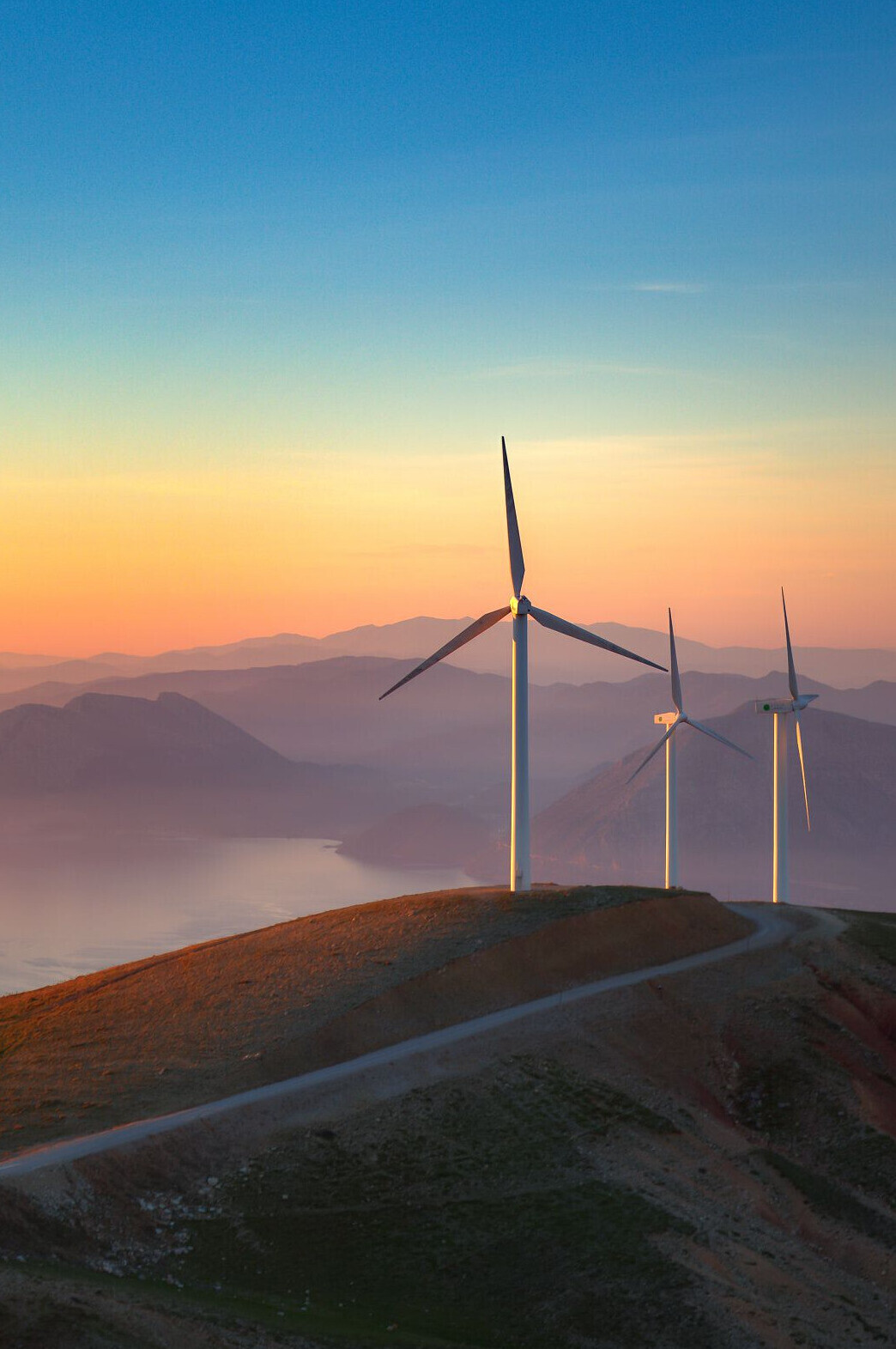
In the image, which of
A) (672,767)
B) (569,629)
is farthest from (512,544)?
(672,767)

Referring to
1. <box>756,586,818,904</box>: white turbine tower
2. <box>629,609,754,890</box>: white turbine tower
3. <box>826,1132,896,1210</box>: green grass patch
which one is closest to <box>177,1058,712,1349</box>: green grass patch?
<box>826,1132,896,1210</box>: green grass patch

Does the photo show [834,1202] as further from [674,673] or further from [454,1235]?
[674,673]

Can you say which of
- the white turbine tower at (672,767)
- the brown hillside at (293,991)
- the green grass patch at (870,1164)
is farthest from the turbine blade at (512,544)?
Answer: the green grass patch at (870,1164)

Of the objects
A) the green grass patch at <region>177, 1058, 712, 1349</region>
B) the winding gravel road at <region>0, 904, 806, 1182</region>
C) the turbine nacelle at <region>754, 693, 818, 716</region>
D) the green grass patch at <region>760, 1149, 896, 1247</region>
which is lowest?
the green grass patch at <region>760, 1149, 896, 1247</region>

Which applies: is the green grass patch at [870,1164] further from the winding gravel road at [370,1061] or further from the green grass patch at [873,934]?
the green grass patch at [873,934]

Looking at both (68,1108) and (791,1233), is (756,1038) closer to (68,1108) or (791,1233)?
(791,1233)

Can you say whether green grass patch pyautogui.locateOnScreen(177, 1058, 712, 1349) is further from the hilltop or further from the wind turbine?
the wind turbine
